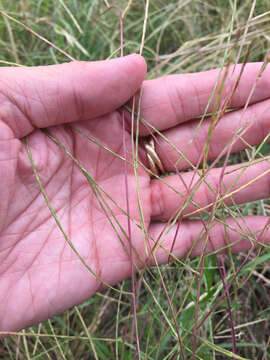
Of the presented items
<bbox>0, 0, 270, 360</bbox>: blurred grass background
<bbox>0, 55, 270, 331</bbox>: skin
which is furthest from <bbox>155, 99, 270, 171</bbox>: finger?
<bbox>0, 0, 270, 360</bbox>: blurred grass background

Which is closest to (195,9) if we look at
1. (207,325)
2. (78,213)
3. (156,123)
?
(156,123)

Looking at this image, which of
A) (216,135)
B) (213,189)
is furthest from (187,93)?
(213,189)

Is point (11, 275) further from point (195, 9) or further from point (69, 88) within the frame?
point (195, 9)

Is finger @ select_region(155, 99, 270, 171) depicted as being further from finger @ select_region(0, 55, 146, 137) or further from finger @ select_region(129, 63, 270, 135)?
finger @ select_region(0, 55, 146, 137)

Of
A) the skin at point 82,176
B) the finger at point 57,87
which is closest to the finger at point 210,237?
the skin at point 82,176

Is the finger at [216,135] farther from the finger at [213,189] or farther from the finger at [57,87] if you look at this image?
the finger at [57,87]
